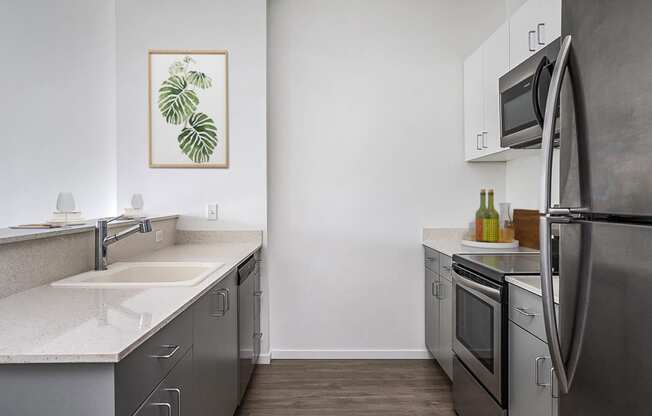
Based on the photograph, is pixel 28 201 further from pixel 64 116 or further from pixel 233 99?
pixel 233 99

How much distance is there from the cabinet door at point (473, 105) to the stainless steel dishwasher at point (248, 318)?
1679 mm

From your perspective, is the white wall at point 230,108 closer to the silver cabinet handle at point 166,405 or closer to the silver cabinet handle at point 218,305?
the silver cabinet handle at point 218,305

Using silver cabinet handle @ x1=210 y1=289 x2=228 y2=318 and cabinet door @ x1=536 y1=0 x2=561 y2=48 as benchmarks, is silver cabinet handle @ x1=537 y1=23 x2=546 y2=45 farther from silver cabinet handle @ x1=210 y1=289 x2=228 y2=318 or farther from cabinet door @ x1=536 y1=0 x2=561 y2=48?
silver cabinet handle @ x1=210 y1=289 x2=228 y2=318

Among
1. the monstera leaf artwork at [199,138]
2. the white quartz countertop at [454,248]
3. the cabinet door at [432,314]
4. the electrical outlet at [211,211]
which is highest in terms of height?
the monstera leaf artwork at [199,138]

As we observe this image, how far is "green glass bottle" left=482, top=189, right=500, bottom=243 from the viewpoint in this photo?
2896mm

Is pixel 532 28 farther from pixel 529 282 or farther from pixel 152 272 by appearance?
pixel 152 272

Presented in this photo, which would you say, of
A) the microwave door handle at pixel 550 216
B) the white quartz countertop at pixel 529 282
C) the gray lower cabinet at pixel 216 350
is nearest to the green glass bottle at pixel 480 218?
the white quartz countertop at pixel 529 282

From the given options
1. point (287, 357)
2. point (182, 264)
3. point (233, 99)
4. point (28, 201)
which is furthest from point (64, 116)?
point (287, 357)

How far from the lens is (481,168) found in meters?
3.25

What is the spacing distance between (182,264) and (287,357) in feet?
4.73

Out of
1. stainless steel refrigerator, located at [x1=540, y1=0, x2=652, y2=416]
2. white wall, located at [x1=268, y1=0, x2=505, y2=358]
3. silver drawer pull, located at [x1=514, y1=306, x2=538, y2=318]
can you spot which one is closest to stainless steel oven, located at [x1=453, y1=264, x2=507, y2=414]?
silver drawer pull, located at [x1=514, y1=306, x2=538, y2=318]

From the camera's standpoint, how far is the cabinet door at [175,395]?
43.3 inches

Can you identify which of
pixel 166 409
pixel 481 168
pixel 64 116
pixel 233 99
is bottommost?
pixel 166 409

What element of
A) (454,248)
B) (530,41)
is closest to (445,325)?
(454,248)
